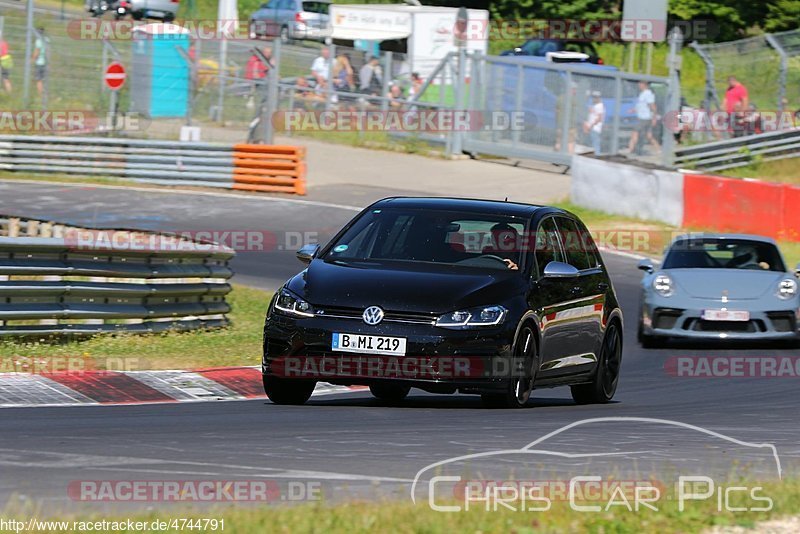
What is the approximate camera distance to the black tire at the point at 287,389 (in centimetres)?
989

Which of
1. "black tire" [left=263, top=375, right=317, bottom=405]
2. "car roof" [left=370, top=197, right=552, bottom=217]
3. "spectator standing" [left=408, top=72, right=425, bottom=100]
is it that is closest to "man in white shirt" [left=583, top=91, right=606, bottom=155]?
"spectator standing" [left=408, top=72, right=425, bottom=100]

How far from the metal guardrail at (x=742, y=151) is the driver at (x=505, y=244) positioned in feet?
62.7

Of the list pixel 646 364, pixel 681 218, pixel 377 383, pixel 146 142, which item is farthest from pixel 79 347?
pixel 146 142

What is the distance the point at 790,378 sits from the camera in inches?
548

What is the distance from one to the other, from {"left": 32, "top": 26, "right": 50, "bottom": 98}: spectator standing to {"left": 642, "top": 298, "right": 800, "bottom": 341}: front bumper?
2023 centimetres

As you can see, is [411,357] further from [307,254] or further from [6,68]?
[6,68]

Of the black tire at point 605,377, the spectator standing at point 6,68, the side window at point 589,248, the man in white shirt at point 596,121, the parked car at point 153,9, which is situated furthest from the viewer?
the parked car at point 153,9

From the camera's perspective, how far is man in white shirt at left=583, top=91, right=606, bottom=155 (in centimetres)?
3058

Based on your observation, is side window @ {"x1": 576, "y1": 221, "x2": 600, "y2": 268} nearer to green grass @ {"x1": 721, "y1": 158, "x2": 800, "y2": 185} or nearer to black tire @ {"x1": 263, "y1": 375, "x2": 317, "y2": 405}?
black tire @ {"x1": 263, "y1": 375, "x2": 317, "y2": 405}

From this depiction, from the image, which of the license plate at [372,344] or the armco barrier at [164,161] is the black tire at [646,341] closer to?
the license plate at [372,344]

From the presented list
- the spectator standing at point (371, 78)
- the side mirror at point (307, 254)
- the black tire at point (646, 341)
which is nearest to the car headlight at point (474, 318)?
the side mirror at point (307, 254)

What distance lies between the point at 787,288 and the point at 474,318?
24.2 feet

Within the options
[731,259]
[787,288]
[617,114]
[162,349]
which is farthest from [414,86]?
[162,349]

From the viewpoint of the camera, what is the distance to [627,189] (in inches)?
1040
